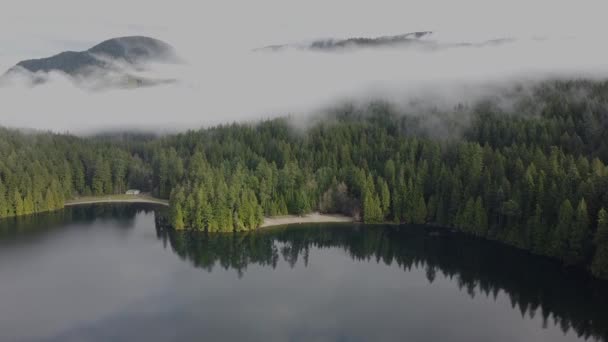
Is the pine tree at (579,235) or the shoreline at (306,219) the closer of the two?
the pine tree at (579,235)

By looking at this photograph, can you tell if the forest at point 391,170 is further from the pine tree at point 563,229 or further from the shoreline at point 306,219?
the shoreline at point 306,219

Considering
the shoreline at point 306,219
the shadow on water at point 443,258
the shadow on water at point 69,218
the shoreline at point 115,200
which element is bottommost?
the shadow on water at point 443,258

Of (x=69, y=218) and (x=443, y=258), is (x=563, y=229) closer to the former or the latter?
(x=443, y=258)

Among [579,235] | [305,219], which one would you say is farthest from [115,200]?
[579,235]

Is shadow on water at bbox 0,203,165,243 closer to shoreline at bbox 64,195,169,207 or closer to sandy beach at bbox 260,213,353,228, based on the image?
shoreline at bbox 64,195,169,207

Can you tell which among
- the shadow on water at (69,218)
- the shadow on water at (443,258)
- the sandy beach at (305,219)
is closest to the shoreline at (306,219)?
the sandy beach at (305,219)

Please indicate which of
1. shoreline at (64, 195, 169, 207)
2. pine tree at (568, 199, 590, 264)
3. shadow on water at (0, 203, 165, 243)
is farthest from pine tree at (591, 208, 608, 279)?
shoreline at (64, 195, 169, 207)
